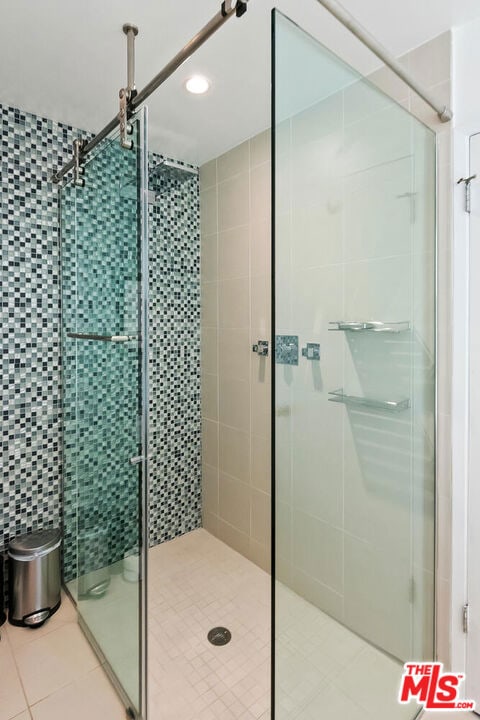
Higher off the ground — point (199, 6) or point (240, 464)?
point (199, 6)

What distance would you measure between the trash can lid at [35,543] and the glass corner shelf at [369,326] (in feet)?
5.54

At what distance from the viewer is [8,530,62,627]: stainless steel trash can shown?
71.8 inches

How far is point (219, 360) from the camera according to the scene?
2549mm

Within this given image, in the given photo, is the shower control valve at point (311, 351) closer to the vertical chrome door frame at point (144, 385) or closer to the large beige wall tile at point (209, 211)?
the vertical chrome door frame at point (144, 385)

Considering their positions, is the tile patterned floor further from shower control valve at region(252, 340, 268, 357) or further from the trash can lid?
shower control valve at region(252, 340, 268, 357)

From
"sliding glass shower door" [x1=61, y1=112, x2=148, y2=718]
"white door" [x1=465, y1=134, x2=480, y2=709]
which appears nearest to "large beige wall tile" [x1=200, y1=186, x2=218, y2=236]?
"sliding glass shower door" [x1=61, y1=112, x2=148, y2=718]

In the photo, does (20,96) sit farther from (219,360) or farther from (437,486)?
(437,486)

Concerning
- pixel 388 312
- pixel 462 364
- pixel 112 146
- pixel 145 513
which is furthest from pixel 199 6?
pixel 145 513

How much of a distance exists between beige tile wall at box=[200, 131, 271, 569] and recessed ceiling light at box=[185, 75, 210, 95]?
18.2 inches

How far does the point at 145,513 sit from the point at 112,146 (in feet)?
4.16

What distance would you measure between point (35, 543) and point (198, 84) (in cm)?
222

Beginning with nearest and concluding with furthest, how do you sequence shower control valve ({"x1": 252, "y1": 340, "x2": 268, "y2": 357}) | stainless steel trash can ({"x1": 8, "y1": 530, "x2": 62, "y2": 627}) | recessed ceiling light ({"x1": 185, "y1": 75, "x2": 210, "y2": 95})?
recessed ceiling light ({"x1": 185, "y1": 75, "x2": 210, "y2": 95})
stainless steel trash can ({"x1": 8, "y1": 530, "x2": 62, "y2": 627})
shower control valve ({"x1": 252, "y1": 340, "x2": 268, "y2": 357})

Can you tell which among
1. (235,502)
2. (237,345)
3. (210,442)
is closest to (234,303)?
(237,345)

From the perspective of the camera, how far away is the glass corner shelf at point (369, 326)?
1151 millimetres
